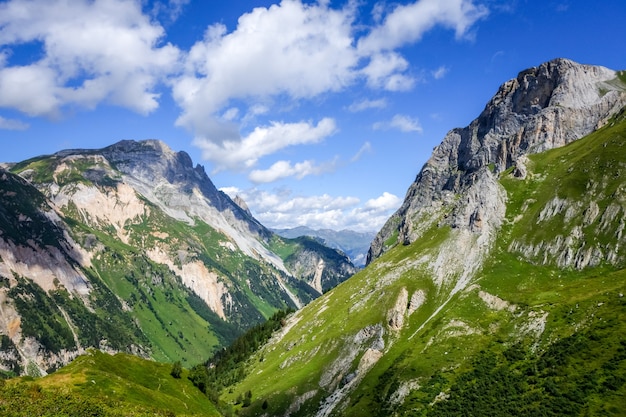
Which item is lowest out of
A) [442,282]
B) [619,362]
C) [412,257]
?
[619,362]

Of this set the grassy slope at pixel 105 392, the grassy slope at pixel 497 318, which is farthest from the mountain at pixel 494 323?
the grassy slope at pixel 105 392

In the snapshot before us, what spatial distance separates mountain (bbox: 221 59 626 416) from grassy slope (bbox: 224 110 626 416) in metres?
0.46

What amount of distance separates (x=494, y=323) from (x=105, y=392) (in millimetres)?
106031

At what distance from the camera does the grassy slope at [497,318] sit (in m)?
109

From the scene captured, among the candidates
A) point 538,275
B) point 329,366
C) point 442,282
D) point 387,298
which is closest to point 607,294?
point 538,275

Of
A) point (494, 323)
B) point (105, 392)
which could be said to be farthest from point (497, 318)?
point (105, 392)

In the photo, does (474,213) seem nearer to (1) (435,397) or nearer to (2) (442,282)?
(2) (442,282)

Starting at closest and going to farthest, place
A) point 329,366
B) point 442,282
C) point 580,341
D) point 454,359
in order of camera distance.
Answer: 1. point 580,341
2. point 454,359
3. point 329,366
4. point 442,282

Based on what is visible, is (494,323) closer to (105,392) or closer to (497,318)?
(497,318)

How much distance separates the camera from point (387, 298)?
17375 centimetres

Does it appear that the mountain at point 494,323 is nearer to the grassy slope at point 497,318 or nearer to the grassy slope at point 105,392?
the grassy slope at point 497,318

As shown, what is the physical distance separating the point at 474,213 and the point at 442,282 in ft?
126

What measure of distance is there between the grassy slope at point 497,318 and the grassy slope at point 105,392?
5497 centimetres

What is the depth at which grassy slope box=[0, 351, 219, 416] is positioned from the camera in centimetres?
5116
